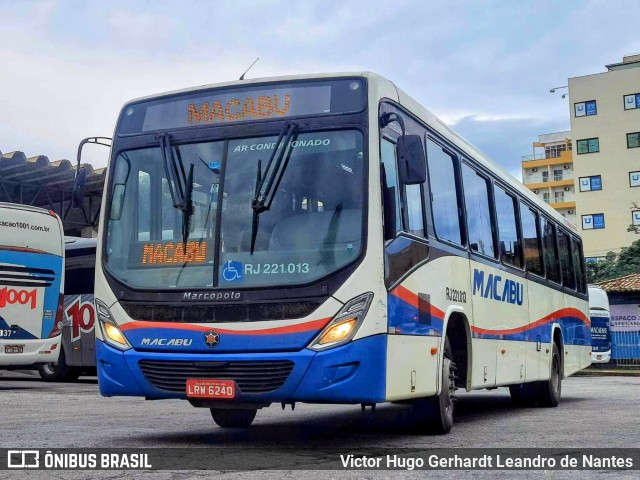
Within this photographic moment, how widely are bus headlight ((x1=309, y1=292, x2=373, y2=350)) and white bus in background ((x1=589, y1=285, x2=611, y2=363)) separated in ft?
91.4

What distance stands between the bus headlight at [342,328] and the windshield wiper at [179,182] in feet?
4.90

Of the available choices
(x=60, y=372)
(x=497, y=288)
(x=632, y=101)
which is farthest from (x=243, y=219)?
(x=632, y=101)

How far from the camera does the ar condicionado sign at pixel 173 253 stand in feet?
27.1

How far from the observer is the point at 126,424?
35.5 ft

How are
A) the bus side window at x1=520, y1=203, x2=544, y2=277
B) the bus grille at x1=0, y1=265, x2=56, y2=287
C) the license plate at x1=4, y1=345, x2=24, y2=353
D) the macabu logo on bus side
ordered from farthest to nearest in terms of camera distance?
the license plate at x1=4, y1=345, x2=24, y2=353, the bus grille at x1=0, y1=265, x2=56, y2=287, the bus side window at x1=520, y1=203, x2=544, y2=277, the macabu logo on bus side

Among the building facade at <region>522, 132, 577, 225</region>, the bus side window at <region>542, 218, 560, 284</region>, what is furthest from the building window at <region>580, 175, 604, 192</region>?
the bus side window at <region>542, 218, 560, 284</region>

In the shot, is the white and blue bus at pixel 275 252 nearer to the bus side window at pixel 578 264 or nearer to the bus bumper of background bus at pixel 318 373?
the bus bumper of background bus at pixel 318 373

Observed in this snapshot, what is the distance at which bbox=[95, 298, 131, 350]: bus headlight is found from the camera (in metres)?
8.41

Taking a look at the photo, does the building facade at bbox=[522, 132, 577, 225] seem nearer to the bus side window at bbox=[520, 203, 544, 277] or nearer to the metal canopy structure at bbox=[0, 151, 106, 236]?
the metal canopy structure at bbox=[0, 151, 106, 236]

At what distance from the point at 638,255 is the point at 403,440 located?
169 feet

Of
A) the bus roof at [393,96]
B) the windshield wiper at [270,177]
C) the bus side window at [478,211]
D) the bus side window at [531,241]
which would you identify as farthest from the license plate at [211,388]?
the bus side window at [531,241]

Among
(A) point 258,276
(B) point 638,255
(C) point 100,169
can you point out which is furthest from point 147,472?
A: (B) point 638,255

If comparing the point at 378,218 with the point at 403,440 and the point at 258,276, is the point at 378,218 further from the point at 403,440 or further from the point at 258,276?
the point at 403,440

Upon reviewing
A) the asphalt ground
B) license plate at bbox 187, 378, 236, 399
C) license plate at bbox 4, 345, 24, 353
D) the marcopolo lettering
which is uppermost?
the marcopolo lettering
